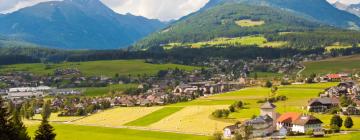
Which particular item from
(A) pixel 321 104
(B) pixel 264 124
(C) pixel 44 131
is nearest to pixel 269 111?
(B) pixel 264 124

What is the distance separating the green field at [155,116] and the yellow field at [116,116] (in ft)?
7.01

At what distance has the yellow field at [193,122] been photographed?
88700 millimetres

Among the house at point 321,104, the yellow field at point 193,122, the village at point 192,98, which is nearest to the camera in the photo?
the village at point 192,98

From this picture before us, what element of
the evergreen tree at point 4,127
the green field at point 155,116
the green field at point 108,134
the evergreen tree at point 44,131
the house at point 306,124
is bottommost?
the green field at point 108,134

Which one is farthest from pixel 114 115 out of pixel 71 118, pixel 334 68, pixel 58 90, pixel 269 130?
pixel 334 68

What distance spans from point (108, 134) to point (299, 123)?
31.1 m

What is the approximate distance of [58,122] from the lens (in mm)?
115875

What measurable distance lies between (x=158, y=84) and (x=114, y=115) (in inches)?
2778

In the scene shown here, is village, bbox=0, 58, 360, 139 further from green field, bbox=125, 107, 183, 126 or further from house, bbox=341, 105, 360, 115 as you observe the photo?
green field, bbox=125, 107, 183, 126

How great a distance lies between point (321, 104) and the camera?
105438mm

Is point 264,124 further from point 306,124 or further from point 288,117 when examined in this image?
point 306,124

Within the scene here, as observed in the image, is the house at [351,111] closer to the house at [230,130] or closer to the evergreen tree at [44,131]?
the house at [230,130]

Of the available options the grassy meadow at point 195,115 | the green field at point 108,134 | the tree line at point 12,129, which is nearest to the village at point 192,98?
the grassy meadow at point 195,115

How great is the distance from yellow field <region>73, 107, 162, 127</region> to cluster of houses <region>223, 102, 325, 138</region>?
31061 mm
